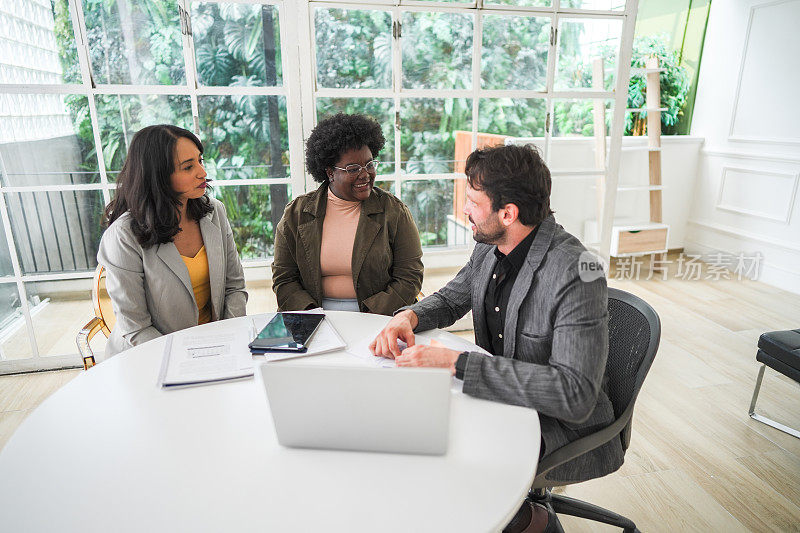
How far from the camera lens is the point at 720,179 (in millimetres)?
4594

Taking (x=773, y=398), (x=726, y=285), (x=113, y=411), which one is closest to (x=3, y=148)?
(x=113, y=411)

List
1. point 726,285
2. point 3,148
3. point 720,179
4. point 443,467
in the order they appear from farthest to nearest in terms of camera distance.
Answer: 1. point 720,179
2. point 726,285
3. point 3,148
4. point 443,467

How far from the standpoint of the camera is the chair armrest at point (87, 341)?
172 centimetres

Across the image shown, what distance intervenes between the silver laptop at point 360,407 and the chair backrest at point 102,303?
130cm

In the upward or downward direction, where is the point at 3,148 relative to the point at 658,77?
downward

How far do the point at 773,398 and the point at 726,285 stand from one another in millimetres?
1816

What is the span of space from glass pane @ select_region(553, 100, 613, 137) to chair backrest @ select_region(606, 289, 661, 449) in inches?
75.7

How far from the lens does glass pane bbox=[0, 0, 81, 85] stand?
2.38 metres

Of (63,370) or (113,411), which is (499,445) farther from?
(63,370)

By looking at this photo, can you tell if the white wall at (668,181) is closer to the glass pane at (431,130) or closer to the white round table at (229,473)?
the glass pane at (431,130)

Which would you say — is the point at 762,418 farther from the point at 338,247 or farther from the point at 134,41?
the point at 134,41

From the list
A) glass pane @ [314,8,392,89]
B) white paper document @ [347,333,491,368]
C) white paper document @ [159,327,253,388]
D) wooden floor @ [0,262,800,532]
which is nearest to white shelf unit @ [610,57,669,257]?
wooden floor @ [0,262,800,532]

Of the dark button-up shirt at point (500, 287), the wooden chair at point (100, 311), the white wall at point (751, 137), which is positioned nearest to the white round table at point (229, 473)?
the dark button-up shirt at point (500, 287)

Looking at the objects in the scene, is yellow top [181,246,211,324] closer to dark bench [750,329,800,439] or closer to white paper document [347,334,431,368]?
white paper document [347,334,431,368]
